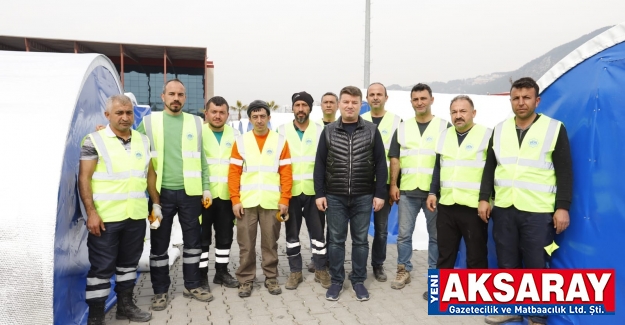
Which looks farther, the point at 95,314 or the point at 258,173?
the point at 258,173

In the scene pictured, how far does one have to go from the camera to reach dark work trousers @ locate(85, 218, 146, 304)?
345 centimetres

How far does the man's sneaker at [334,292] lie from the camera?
13.9 ft

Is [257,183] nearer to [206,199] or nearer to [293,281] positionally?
[206,199]

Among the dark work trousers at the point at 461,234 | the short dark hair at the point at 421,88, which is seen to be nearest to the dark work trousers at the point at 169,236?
the dark work trousers at the point at 461,234

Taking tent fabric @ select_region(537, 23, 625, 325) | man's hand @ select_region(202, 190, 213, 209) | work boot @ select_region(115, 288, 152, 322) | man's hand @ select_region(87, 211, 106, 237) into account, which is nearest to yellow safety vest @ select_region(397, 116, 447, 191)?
tent fabric @ select_region(537, 23, 625, 325)

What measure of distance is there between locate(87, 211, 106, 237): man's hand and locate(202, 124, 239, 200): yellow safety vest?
1210 millimetres

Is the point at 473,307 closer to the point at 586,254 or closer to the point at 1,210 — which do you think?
the point at 586,254

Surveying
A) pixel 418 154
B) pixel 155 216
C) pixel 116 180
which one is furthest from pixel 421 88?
pixel 116 180

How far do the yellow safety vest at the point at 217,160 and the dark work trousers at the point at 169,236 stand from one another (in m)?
0.26

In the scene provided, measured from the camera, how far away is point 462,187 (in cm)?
383

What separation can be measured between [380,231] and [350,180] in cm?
98

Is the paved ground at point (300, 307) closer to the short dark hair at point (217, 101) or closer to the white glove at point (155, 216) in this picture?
the white glove at point (155, 216)

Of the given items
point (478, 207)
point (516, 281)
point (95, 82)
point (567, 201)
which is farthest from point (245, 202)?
point (567, 201)

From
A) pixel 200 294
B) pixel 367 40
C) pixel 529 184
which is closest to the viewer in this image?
pixel 529 184
